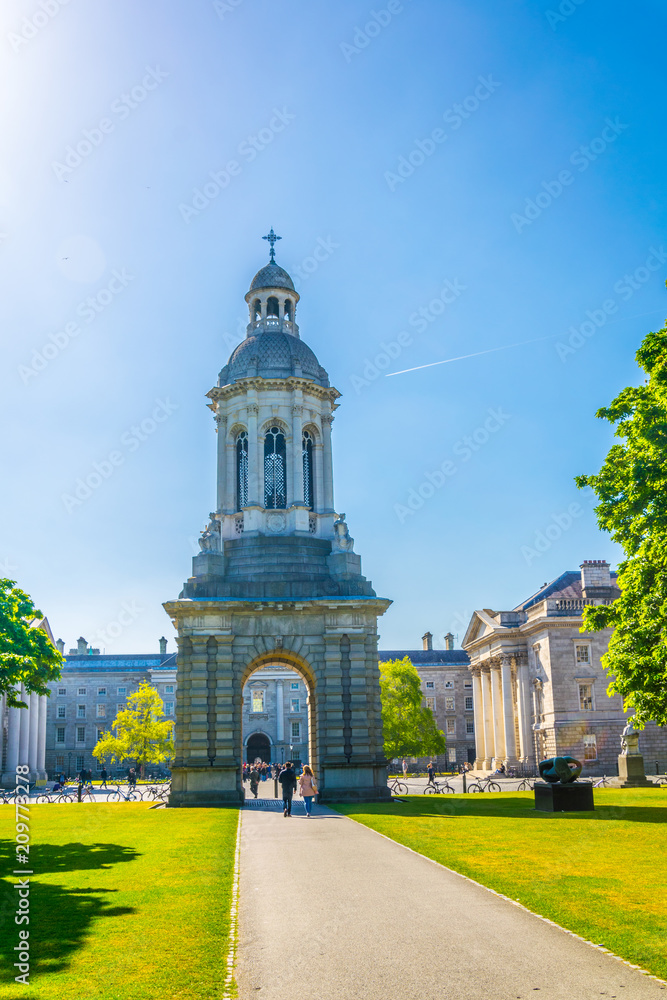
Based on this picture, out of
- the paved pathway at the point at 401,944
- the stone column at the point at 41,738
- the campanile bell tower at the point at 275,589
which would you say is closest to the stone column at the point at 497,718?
the campanile bell tower at the point at 275,589

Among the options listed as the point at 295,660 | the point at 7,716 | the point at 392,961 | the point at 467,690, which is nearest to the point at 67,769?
the point at 7,716

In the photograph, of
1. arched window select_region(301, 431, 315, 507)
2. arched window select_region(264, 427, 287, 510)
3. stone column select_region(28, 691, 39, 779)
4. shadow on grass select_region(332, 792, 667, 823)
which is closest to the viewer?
shadow on grass select_region(332, 792, 667, 823)

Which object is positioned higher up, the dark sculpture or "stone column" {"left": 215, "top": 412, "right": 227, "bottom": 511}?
"stone column" {"left": 215, "top": 412, "right": 227, "bottom": 511}

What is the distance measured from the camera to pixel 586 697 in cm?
6181

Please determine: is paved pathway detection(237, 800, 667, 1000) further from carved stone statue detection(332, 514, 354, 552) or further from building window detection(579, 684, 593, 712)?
building window detection(579, 684, 593, 712)

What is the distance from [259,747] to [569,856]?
77550mm

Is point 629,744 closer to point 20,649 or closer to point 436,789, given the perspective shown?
point 436,789

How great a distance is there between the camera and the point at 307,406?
4128cm

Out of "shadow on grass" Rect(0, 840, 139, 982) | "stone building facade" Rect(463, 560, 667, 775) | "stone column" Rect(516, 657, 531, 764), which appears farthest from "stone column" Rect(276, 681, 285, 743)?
"shadow on grass" Rect(0, 840, 139, 982)

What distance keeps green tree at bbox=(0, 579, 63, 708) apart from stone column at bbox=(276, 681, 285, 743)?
2460 inches

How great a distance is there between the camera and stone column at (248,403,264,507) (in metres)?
39.5

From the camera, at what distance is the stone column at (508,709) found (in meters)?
68.4

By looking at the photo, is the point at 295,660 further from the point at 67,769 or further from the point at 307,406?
the point at 67,769

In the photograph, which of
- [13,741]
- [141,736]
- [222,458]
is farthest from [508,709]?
[13,741]
